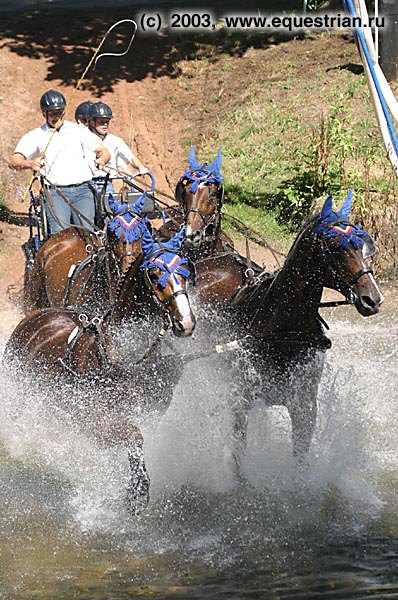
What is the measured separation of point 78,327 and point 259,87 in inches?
449

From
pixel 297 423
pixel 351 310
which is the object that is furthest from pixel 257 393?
pixel 351 310

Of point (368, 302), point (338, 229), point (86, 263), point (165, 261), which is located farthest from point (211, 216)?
point (368, 302)

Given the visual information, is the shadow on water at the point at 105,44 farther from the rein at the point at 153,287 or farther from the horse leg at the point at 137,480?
the horse leg at the point at 137,480

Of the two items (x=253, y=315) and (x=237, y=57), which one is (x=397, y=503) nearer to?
(x=253, y=315)

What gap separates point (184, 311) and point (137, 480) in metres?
1.17

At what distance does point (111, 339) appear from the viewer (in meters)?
6.30

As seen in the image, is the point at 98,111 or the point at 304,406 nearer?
the point at 304,406

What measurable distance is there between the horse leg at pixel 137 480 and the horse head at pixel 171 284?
840 mm

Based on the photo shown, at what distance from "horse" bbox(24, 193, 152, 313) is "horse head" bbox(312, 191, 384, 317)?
117cm

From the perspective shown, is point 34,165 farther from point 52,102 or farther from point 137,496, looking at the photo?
point 137,496

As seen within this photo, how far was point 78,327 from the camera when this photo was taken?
6750 millimetres

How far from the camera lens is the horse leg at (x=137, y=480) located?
243 inches

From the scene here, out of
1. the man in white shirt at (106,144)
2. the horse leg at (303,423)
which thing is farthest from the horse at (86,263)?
the horse leg at (303,423)

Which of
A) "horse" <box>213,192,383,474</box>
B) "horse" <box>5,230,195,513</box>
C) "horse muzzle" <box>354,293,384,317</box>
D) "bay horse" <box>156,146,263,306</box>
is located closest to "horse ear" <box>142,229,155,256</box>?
"horse" <box>5,230,195,513</box>
